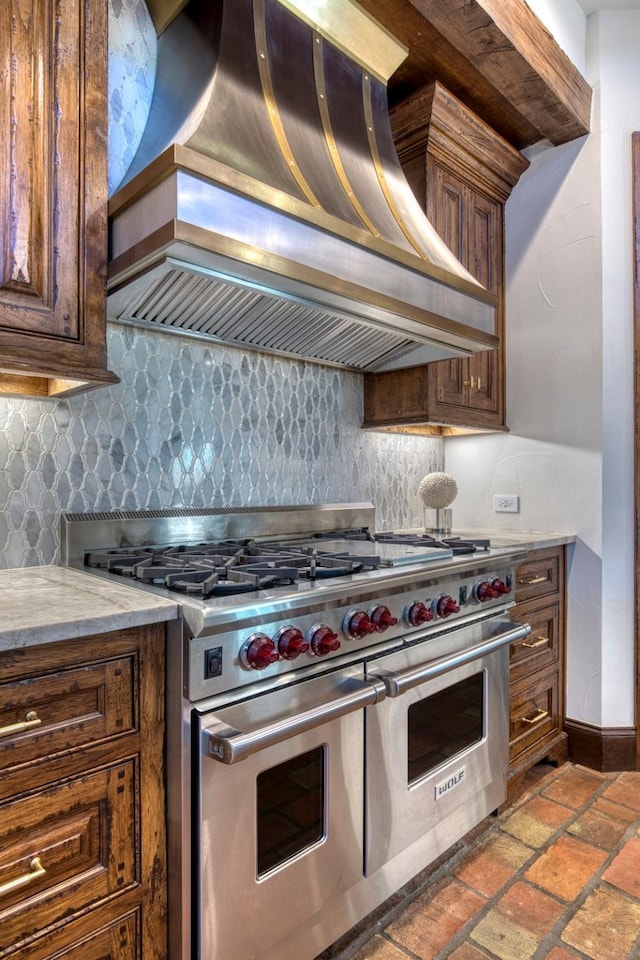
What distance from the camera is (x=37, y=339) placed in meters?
1.20

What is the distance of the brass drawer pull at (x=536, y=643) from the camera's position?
219 centimetres

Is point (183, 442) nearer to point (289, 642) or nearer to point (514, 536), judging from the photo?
point (289, 642)

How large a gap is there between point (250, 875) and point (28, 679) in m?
0.64

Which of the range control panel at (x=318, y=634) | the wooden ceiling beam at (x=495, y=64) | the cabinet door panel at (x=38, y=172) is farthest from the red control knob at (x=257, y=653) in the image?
the wooden ceiling beam at (x=495, y=64)

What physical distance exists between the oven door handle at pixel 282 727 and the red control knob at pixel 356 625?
0.12 meters

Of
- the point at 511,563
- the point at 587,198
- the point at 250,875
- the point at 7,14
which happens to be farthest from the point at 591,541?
the point at 7,14

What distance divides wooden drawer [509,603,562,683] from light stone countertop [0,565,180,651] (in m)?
1.49

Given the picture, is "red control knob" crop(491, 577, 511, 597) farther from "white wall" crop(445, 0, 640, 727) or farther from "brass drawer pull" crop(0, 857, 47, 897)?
"brass drawer pull" crop(0, 857, 47, 897)

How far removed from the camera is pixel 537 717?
2.25m

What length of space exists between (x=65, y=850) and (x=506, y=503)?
7.36 feet

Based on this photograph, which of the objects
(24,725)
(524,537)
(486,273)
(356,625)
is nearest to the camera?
(24,725)

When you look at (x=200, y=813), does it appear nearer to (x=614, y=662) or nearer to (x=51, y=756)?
(x=51, y=756)

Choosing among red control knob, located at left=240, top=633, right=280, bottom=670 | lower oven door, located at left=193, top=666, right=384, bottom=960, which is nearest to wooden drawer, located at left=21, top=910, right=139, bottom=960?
lower oven door, located at left=193, top=666, right=384, bottom=960

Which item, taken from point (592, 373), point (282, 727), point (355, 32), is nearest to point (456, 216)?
point (355, 32)
